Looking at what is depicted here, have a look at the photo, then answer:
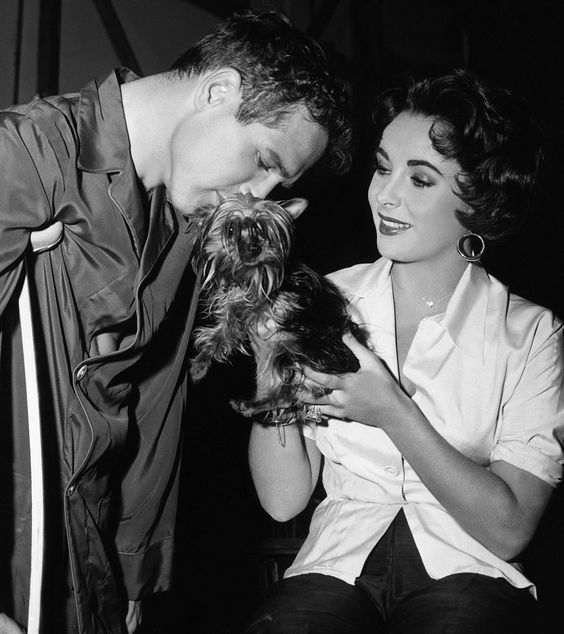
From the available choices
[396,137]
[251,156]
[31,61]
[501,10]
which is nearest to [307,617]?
[251,156]

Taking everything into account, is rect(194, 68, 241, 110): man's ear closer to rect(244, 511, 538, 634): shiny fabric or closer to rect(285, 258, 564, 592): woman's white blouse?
rect(285, 258, 564, 592): woman's white blouse

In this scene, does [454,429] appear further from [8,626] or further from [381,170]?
[8,626]

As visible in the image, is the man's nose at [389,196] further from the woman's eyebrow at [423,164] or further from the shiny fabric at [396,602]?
the shiny fabric at [396,602]

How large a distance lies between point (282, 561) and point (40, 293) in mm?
1369

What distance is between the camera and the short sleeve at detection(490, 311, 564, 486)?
6.38ft

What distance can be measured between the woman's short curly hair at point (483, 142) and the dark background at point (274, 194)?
143 mm

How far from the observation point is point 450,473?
6.08 feet

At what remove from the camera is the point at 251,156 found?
184cm

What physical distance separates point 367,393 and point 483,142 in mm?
898

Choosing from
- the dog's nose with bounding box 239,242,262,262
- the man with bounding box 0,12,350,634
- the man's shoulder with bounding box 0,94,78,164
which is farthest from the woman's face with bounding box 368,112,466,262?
the man's shoulder with bounding box 0,94,78,164

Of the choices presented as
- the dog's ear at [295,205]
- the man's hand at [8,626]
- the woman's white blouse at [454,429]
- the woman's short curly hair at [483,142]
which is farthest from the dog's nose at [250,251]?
the man's hand at [8,626]

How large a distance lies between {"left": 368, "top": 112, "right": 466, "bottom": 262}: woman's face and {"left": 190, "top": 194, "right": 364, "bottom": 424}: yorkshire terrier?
25 cm

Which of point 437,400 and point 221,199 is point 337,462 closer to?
point 437,400

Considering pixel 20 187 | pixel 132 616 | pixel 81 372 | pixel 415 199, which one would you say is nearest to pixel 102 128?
pixel 20 187
